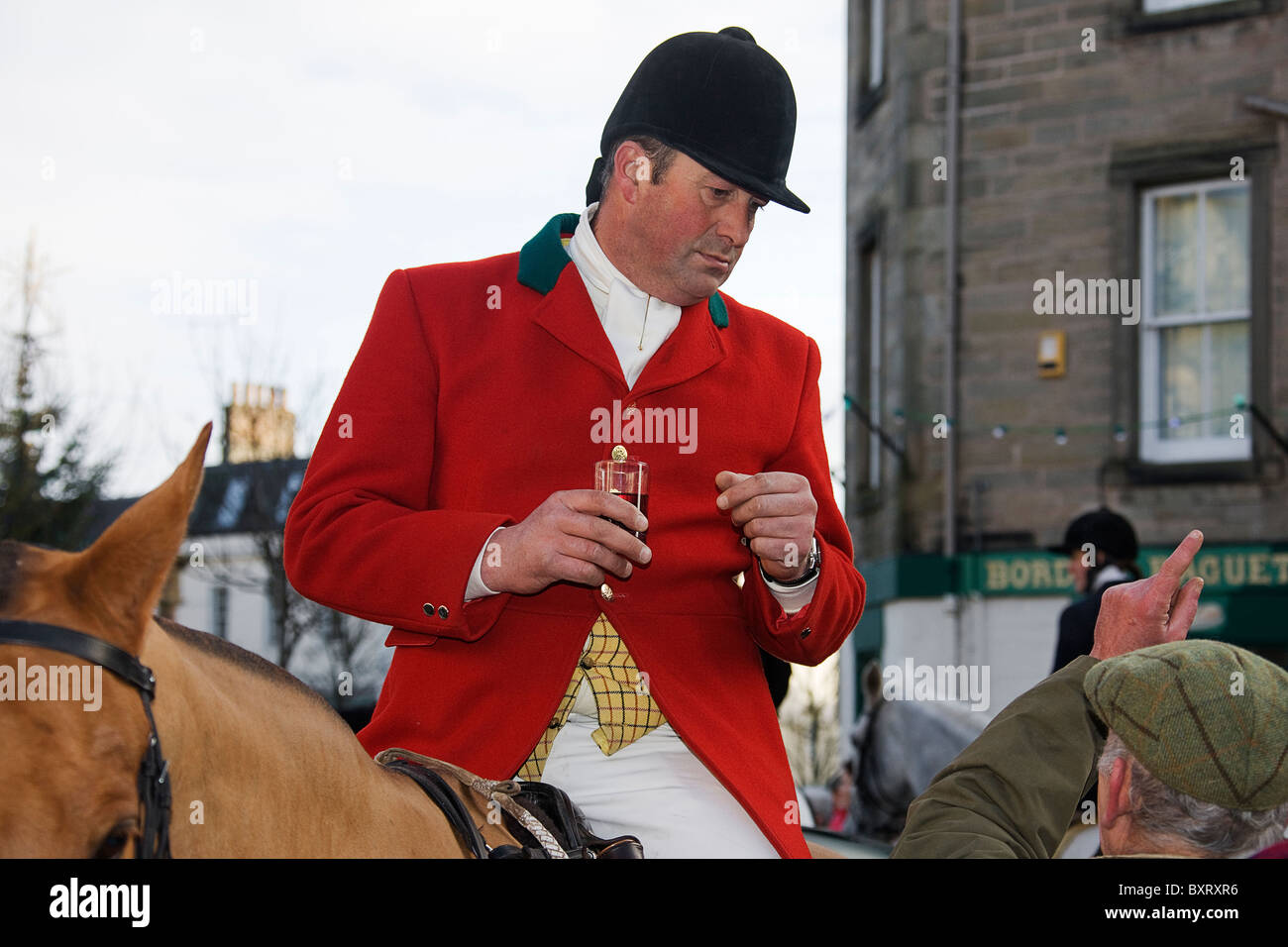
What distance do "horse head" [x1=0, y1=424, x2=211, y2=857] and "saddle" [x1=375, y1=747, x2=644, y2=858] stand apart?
68cm

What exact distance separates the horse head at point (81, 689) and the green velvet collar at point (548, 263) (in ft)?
4.17

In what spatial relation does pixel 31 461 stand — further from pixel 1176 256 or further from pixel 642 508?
pixel 642 508

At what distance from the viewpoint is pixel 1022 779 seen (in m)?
2.27

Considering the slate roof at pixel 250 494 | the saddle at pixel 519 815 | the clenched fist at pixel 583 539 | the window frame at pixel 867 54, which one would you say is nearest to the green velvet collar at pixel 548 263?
the clenched fist at pixel 583 539

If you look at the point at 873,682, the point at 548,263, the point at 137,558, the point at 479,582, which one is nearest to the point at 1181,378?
the point at 873,682

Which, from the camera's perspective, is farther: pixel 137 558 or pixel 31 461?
pixel 31 461

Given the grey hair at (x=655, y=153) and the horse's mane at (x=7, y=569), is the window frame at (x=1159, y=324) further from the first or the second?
the horse's mane at (x=7, y=569)

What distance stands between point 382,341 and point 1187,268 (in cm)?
1190

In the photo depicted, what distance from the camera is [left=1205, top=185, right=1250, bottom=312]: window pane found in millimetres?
13125

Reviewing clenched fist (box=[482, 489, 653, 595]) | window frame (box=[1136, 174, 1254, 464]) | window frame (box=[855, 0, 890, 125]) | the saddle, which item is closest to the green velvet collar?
clenched fist (box=[482, 489, 653, 595])

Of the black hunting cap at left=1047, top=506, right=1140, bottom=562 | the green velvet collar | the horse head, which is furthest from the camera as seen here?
the black hunting cap at left=1047, top=506, right=1140, bottom=562

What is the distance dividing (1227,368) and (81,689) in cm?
1291

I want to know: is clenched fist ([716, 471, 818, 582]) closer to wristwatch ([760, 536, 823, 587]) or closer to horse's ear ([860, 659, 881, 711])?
wristwatch ([760, 536, 823, 587])
